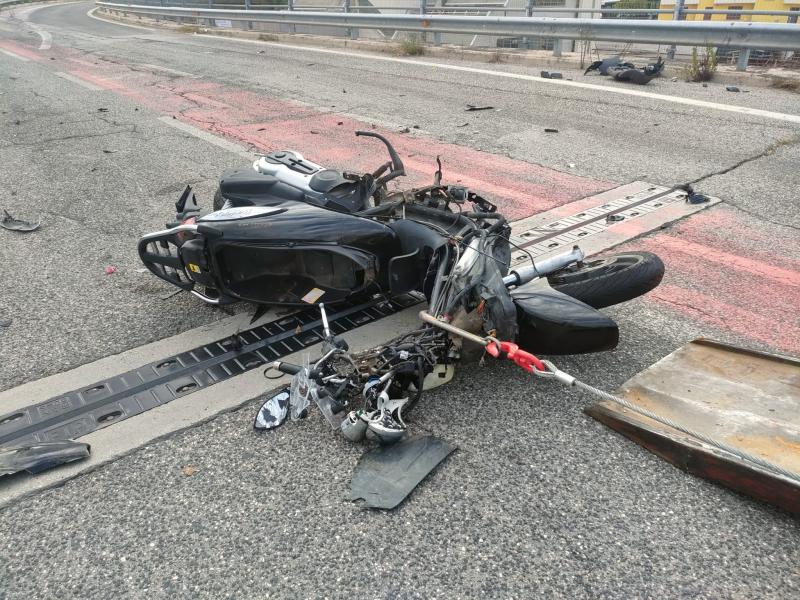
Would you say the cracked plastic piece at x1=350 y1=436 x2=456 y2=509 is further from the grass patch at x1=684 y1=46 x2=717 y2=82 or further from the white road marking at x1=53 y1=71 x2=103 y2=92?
the white road marking at x1=53 y1=71 x2=103 y2=92

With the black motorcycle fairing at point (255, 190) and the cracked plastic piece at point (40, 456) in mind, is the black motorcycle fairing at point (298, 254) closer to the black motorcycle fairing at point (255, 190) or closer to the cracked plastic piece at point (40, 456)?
the black motorcycle fairing at point (255, 190)

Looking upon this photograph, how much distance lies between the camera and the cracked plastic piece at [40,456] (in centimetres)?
265

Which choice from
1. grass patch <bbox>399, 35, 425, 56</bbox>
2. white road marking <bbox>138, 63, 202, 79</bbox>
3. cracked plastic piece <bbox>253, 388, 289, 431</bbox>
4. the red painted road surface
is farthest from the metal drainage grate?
grass patch <bbox>399, 35, 425, 56</bbox>

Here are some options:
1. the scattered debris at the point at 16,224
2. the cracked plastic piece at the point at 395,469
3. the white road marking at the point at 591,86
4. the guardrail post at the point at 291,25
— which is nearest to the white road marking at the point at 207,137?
the scattered debris at the point at 16,224

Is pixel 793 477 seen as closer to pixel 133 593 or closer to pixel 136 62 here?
pixel 133 593

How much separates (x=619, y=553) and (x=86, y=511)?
6.64ft

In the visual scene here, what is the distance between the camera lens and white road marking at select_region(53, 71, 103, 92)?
1173 cm

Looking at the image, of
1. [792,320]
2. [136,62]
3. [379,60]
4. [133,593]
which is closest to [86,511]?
[133,593]

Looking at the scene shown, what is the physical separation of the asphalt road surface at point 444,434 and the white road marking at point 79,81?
3.75 meters

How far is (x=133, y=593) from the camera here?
2.14 metres

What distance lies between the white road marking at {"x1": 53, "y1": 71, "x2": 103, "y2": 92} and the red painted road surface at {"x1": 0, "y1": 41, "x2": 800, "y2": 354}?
22 cm

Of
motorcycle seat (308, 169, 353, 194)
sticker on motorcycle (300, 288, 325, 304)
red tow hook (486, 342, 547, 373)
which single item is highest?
motorcycle seat (308, 169, 353, 194)

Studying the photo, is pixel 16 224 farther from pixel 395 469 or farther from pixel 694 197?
pixel 694 197

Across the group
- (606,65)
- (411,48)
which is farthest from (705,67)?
(411,48)
